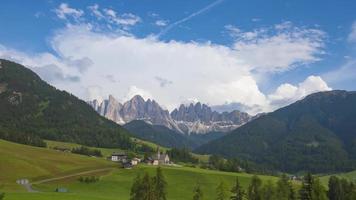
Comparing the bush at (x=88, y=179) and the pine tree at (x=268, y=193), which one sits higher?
the bush at (x=88, y=179)

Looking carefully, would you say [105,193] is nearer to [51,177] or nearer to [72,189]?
[72,189]

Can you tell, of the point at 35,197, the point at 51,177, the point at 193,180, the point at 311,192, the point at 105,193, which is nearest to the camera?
the point at 311,192

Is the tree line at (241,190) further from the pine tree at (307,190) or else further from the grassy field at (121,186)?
the grassy field at (121,186)

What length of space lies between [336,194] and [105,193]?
83945 millimetres

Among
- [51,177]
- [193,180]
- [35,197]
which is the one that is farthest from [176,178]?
[35,197]

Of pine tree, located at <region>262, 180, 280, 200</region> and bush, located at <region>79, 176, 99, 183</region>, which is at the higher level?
bush, located at <region>79, 176, 99, 183</region>

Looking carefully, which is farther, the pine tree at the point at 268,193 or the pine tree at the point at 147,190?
the pine tree at the point at 268,193

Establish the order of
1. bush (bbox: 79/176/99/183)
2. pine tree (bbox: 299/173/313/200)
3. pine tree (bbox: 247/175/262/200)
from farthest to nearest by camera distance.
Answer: bush (bbox: 79/176/99/183), pine tree (bbox: 247/175/262/200), pine tree (bbox: 299/173/313/200)

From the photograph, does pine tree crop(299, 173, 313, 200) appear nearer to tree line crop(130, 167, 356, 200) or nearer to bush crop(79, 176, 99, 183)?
tree line crop(130, 167, 356, 200)

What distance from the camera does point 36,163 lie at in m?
196

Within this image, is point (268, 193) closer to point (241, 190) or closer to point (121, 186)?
point (241, 190)

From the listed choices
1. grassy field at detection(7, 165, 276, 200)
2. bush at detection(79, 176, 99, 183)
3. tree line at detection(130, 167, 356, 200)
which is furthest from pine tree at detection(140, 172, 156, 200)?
bush at detection(79, 176, 99, 183)

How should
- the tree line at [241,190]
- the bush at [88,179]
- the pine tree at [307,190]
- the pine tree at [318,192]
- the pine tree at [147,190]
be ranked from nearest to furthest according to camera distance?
the pine tree at [307,190] < the pine tree at [147,190] < the tree line at [241,190] < the pine tree at [318,192] < the bush at [88,179]

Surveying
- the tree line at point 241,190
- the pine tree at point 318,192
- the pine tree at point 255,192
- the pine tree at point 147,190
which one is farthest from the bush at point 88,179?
the pine tree at point 318,192
